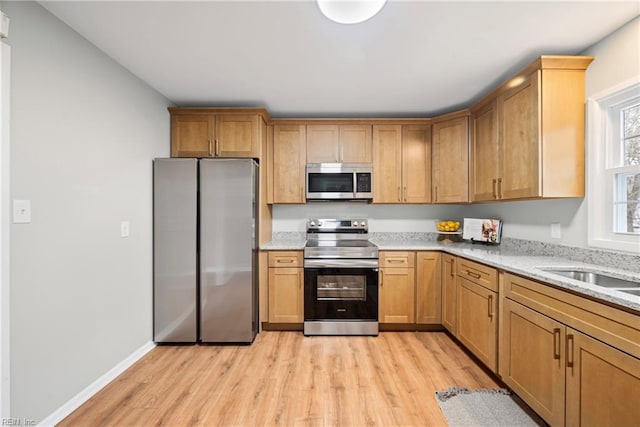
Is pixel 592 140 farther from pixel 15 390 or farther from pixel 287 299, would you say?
pixel 15 390

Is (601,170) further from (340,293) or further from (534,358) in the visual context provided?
(340,293)

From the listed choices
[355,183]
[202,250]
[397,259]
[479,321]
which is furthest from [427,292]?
[202,250]

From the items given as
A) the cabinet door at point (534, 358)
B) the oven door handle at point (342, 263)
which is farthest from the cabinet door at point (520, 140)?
the oven door handle at point (342, 263)

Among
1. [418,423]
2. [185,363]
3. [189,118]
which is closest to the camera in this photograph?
[418,423]

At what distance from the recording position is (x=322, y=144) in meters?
3.35

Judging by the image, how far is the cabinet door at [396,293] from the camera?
9.96 ft

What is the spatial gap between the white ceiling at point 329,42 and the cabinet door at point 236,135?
275 mm

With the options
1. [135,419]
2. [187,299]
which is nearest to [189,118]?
[187,299]

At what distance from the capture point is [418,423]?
1.72m

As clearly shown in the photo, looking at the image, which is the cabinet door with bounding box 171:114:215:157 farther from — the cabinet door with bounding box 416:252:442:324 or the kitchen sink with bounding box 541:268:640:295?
the kitchen sink with bounding box 541:268:640:295

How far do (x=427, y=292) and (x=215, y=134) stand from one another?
275 centimetres

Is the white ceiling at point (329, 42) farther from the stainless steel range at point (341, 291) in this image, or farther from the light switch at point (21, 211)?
the stainless steel range at point (341, 291)

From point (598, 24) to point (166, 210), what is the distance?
343 cm

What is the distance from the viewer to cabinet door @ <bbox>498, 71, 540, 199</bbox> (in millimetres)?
2062
